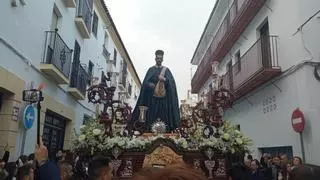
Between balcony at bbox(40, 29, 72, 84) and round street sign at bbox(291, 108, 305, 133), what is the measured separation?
243 inches

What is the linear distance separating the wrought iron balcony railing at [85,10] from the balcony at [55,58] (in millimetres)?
2680

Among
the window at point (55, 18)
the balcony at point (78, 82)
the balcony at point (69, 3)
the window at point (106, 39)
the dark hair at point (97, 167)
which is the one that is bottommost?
the dark hair at point (97, 167)

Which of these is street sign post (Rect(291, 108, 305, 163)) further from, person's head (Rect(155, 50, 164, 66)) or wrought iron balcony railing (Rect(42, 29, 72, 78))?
wrought iron balcony railing (Rect(42, 29, 72, 78))

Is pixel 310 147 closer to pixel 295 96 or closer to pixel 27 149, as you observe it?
pixel 295 96

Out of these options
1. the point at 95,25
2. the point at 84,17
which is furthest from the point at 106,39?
the point at 84,17

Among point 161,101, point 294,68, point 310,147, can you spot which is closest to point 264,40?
point 294,68

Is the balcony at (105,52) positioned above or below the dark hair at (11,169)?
above

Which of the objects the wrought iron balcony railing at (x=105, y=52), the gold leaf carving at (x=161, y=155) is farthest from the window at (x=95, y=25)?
the gold leaf carving at (x=161, y=155)

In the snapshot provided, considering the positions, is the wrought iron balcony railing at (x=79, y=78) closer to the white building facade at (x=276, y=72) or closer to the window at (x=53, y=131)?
the window at (x=53, y=131)

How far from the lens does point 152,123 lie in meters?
6.51

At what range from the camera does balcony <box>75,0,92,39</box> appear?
13156mm

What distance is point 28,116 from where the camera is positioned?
845cm

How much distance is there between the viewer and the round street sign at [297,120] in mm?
8625

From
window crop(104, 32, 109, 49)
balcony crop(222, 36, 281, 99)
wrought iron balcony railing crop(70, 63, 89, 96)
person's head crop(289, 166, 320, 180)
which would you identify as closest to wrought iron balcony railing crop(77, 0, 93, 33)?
wrought iron balcony railing crop(70, 63, 89, 96)
